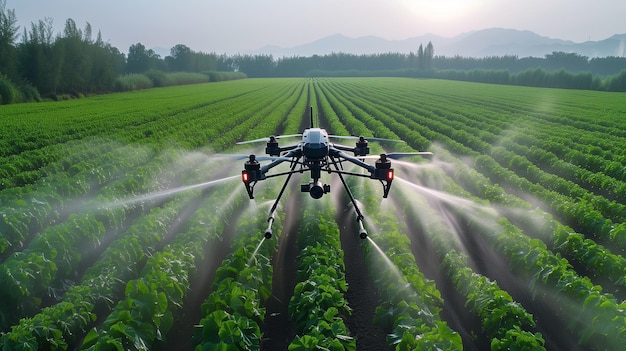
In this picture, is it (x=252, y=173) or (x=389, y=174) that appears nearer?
(x=389, y=174)

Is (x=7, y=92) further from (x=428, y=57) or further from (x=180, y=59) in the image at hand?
(x=428, y=57)

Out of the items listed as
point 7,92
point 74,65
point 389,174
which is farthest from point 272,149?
point 74,65

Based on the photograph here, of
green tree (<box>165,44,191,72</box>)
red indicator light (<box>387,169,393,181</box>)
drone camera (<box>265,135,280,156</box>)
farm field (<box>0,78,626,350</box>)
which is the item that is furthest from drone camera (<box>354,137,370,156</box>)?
green tree (<box>165,44,191,72</box>)

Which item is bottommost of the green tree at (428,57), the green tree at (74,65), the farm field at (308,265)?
the farm field at (308,265)

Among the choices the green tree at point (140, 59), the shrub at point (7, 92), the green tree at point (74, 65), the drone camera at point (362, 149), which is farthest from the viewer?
the green tree at point (140, 59)

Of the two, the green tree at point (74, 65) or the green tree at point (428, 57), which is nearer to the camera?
the green tree at point (74, 65)

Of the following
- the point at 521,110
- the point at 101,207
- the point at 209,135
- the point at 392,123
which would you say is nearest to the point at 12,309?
the point at 101,207

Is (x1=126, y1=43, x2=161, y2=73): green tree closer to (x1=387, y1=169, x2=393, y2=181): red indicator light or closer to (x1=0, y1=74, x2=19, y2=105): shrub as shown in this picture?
(x1=0, y1=74, x2=19, y2=105): shrub

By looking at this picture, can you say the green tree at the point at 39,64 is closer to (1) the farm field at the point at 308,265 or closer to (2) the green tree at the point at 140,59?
(1) the farm field at the point at 308,265

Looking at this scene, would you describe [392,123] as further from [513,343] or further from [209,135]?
[513,343]

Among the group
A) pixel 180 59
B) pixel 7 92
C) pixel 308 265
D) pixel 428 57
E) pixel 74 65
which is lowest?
pixel 308 265

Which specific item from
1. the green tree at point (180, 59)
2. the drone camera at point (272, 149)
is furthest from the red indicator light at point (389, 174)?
the green tree at point (180, 59)

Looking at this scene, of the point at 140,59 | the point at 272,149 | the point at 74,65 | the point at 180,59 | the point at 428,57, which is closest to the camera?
the point at 272,149

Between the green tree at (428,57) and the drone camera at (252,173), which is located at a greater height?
the green tree at (428,57)
